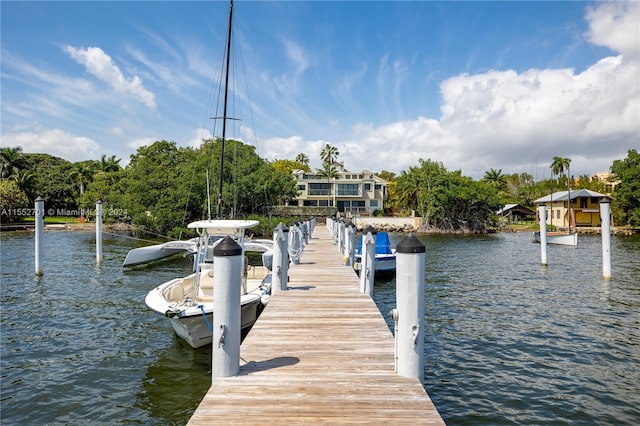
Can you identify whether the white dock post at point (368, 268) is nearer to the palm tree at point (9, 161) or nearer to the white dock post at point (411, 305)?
the white dock post at point (411, 305)

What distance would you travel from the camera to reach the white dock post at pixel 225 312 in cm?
518

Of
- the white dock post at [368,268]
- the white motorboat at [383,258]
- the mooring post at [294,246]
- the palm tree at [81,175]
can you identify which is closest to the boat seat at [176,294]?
the mooring post at [294,246]

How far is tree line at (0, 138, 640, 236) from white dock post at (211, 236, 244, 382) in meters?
20.7

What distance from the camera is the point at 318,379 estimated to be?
523cm

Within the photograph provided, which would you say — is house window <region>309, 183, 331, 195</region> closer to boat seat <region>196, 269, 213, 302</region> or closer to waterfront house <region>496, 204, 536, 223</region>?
waterfront house <region>496, 204, 536, 223</region>

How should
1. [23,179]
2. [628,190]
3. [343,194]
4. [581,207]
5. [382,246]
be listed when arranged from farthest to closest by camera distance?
1. [343,194]
2. [581,207]
3. [23,179]
4. [628,190]
5. [382,246]

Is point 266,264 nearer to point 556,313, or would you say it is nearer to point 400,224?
point 556,313

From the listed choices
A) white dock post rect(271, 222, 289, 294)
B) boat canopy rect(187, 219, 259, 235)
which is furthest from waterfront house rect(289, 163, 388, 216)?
white dock post rect(271, 222, 289, 294)

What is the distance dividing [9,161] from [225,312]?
2909 inches

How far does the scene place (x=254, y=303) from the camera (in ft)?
36.1

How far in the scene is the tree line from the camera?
135 ft

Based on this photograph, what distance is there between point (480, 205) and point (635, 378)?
5602 cm

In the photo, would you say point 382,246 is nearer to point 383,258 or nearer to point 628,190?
point 383,258

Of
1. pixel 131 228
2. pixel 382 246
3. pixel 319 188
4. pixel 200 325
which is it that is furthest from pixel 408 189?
pixel 200 325
